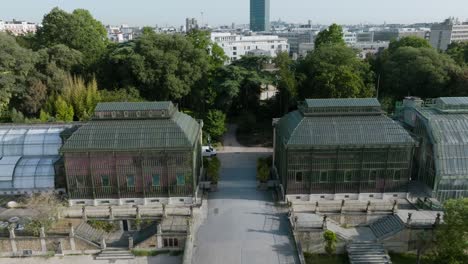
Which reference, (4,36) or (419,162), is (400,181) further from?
(4,36)

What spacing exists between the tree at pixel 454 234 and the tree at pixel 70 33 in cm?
6000

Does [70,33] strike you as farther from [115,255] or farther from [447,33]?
[447,33]

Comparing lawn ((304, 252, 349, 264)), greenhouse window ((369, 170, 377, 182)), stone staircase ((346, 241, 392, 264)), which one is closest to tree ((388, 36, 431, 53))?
greenhouse window ((369, 170, 377, 182))

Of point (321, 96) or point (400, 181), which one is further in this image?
point (321, 96)

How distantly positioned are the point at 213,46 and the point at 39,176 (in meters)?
44.1

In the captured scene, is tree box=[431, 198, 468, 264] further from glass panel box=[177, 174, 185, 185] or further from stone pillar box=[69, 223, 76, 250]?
stone pillar box=[69, 223, 76, 250]

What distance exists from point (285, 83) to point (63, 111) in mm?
32850

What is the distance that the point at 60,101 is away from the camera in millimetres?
52750

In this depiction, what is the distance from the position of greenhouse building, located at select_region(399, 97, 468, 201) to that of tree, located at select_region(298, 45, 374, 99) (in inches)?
599

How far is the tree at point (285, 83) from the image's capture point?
57019mm

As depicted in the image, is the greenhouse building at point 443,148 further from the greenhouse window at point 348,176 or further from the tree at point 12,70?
the tree at point 12,70

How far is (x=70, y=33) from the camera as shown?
225 ft

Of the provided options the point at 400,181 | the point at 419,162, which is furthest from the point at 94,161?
the point at 419,162

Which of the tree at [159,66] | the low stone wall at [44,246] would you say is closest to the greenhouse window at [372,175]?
the low stone wall at [44,246]
